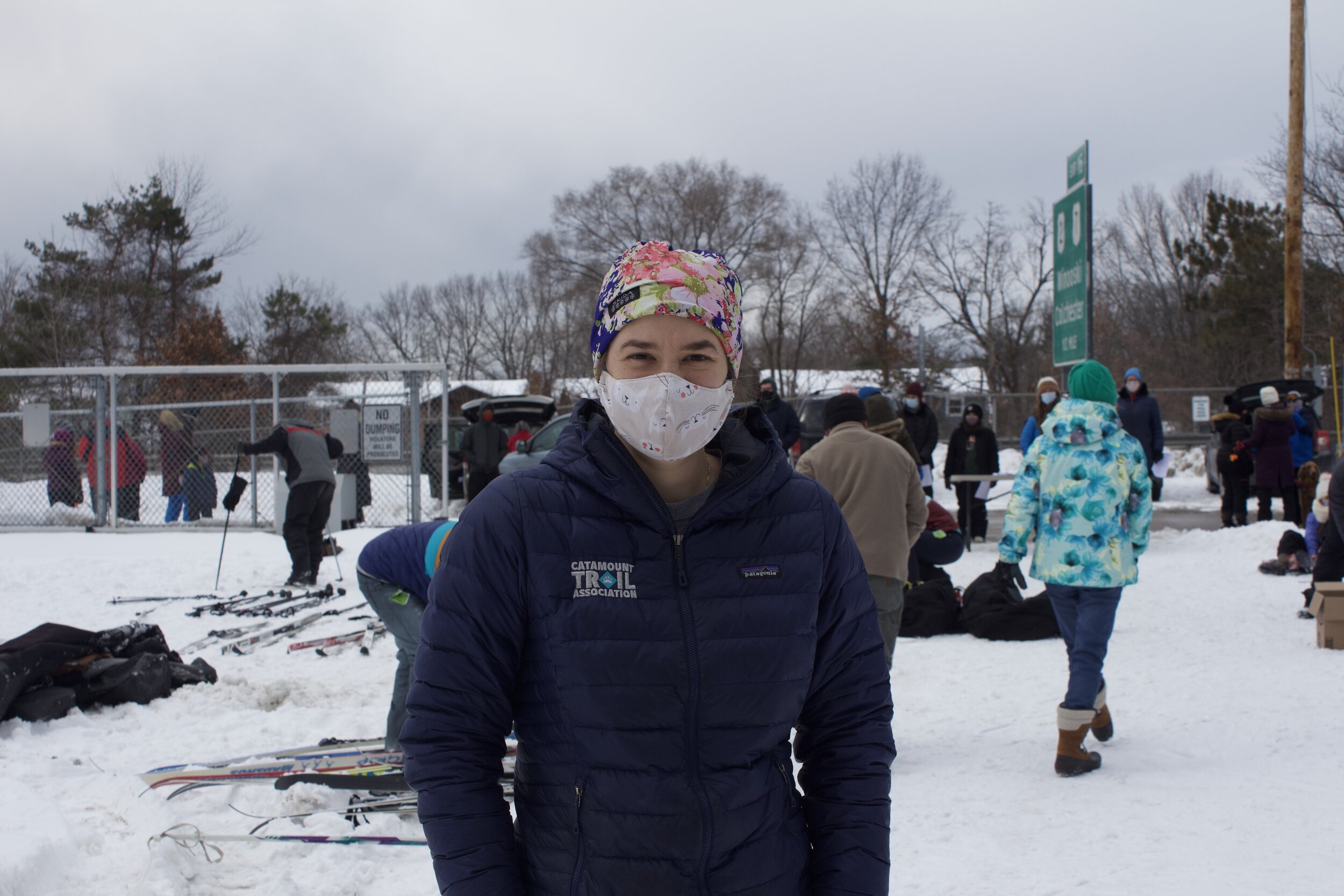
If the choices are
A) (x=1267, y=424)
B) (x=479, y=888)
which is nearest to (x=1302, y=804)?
(x=479, y=888)

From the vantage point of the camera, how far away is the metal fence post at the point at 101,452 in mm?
12648

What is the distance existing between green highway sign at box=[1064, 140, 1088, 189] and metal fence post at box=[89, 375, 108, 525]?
12.0 metres

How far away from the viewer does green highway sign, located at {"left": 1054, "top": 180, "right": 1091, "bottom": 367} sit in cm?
996

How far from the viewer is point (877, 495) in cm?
506

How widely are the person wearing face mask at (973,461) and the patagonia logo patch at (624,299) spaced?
36.7 ft

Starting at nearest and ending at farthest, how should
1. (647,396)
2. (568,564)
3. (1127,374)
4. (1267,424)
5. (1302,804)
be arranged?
1. (568,564)
2. (647,396)
3. (1302,804)
4. (1127,374)
5. (1267,424)

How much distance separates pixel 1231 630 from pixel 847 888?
7271 mm

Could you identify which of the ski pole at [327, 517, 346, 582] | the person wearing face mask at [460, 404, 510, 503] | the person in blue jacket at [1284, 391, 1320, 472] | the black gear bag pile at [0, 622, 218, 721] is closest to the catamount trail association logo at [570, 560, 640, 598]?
the black gear bag pile at [0, 622, 218, 721]

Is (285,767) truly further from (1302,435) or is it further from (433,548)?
(1302,435)

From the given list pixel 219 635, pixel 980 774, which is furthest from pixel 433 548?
pixel 219 635

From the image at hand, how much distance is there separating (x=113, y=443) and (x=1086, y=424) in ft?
39.5

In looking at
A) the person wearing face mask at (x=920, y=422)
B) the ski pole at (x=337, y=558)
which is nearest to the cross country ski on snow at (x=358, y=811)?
the ski pole at (x=337, y=558)

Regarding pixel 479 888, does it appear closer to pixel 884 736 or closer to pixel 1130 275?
pixel 884 736

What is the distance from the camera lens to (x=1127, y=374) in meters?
11.1
